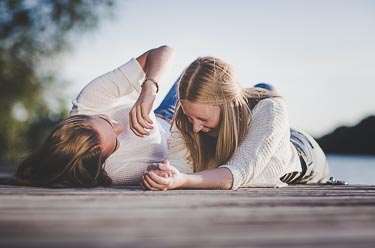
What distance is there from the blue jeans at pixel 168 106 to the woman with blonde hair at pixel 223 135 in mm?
799

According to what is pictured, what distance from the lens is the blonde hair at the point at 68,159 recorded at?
259 cm

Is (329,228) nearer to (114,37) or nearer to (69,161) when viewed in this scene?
(69,161)

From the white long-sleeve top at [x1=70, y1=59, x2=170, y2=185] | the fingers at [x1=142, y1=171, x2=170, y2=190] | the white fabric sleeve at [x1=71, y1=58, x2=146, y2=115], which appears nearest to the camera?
the fingers at [x1=142, y1=171, x2=170, y2=190]

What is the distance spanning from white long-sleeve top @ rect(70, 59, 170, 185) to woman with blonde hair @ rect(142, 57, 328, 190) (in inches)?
4.8

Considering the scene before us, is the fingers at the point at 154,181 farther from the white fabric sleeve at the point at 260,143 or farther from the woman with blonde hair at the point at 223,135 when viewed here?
the white fabric sleeve at the point at 260,143

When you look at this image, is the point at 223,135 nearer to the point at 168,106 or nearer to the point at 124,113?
the point at 124,113

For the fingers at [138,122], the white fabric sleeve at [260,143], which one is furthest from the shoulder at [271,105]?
the fingers at [138,122]

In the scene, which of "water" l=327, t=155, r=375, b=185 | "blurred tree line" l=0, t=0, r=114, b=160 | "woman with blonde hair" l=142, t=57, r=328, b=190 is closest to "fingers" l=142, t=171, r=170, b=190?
"woman with blonde hair" l=142, t=57, r=328, b=190

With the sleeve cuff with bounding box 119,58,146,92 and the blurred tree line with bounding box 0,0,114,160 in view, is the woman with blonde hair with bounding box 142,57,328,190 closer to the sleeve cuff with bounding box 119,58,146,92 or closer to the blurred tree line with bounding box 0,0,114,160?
the sleeve cuff with bounding box 119,58,146,92

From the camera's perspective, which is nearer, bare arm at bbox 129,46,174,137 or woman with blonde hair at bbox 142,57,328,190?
woman with blonde hair at bbox 142,57,328,190

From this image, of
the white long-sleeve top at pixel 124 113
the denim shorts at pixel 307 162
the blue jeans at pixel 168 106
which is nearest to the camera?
the white long-sleeve top at pixel 124 113

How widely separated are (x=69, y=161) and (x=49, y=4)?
419 inches

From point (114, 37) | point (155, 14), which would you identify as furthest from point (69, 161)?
point (155, 14)

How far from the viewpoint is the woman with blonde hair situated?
2346 mm
